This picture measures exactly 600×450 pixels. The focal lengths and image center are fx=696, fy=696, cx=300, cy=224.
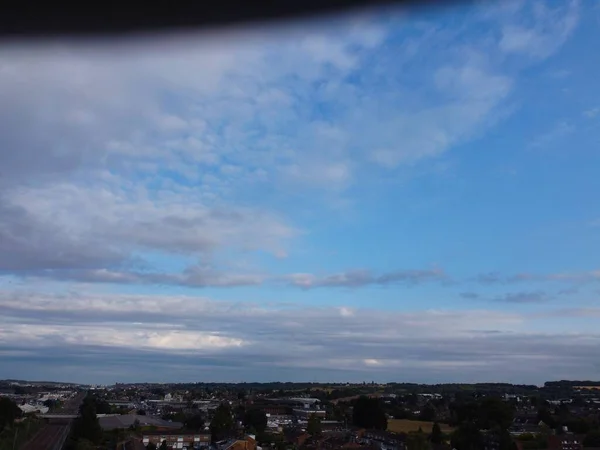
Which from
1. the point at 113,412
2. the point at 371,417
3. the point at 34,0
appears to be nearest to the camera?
the point at 34,0

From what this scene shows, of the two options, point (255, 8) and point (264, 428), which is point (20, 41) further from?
point (264, 428)

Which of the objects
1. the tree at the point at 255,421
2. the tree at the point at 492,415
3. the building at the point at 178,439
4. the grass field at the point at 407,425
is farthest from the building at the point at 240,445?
the grass field at the point at 407,425

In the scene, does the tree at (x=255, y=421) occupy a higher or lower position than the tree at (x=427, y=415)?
lower

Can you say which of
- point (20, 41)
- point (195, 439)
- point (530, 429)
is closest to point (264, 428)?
point (195, 439)

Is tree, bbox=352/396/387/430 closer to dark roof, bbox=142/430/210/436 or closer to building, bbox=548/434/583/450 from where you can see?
dark roof, bbox=142/430/210/436

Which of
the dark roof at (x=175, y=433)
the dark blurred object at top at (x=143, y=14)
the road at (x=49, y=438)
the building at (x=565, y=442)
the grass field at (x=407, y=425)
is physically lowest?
the road at (x=49, y=438)

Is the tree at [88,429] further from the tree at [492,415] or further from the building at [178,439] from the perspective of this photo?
the tree at [492,415]

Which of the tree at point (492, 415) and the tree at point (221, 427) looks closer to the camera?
the tree at point (492, 415)
